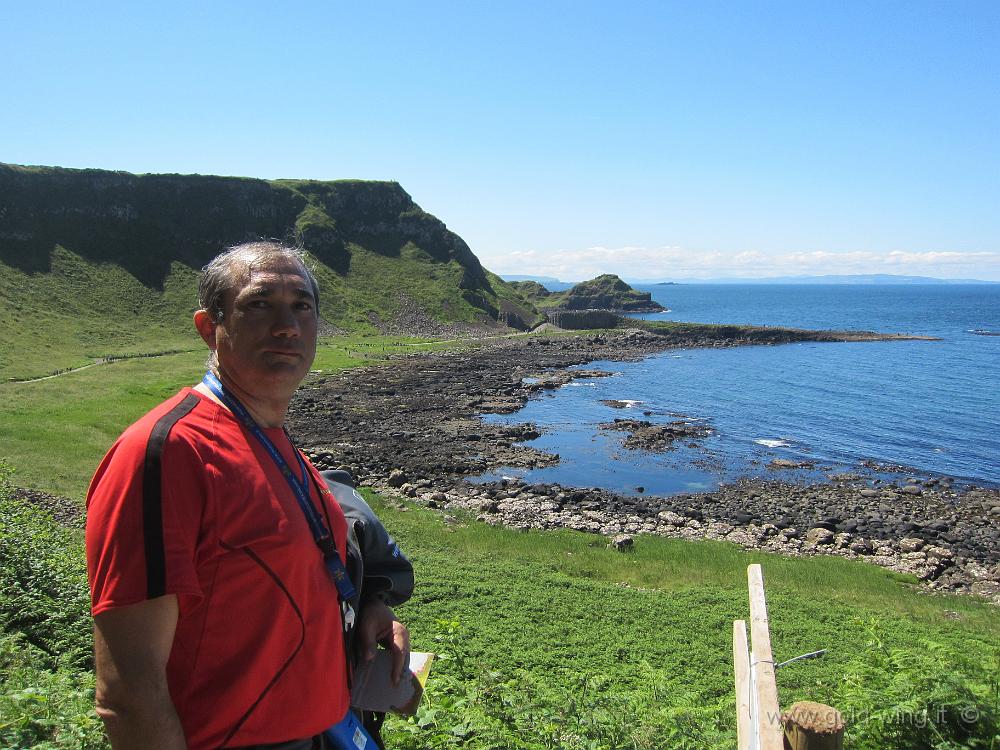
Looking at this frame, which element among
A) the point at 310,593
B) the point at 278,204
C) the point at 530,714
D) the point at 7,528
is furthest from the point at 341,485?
the point at 278,204

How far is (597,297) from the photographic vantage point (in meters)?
181

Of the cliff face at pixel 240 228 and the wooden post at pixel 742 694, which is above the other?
the cliff face at pixel 240 228

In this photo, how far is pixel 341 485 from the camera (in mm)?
3363

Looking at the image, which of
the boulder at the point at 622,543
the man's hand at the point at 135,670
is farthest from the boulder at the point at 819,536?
the man's hand at the point at 135,670

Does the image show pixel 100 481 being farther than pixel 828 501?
No

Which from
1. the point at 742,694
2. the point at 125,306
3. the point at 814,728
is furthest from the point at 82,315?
the point at 814,728

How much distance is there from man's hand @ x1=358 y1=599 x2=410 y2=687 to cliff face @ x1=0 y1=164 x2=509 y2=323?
83.3m

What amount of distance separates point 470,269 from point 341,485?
409 feet

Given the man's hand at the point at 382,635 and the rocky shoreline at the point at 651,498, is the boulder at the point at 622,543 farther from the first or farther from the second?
the man's hand at the point at 382,635

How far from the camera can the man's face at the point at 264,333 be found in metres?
2.65

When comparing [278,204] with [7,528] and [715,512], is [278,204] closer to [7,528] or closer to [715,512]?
[715,512]

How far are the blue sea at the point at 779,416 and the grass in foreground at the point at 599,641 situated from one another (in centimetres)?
1074

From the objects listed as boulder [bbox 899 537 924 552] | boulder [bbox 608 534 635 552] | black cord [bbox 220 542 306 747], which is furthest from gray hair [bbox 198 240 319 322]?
boulder [bbox 899 537 924 552]

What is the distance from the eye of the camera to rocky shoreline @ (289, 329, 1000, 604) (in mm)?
22531
